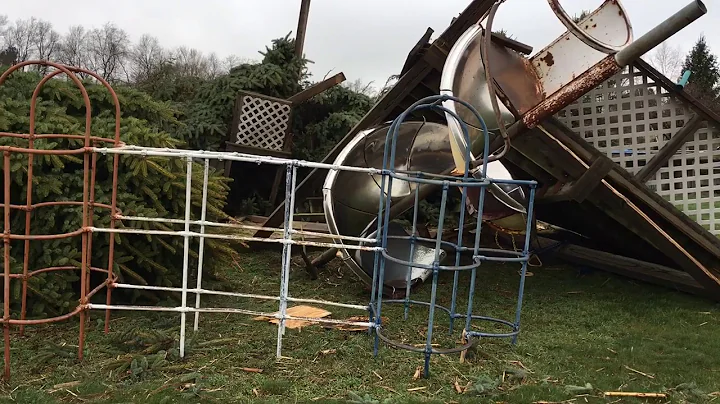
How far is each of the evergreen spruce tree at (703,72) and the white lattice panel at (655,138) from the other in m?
22.7

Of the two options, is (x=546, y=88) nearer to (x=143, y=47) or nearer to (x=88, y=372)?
(x=88, y=372)

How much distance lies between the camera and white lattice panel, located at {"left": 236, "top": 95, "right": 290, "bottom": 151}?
9359 mm

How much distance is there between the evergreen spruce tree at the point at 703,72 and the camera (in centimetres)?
2720

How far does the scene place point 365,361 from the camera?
3893mm

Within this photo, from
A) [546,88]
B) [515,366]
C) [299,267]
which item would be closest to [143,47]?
[299,267]

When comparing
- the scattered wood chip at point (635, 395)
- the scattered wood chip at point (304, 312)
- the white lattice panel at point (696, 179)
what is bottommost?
the scattered wood chip at point (304, 312)

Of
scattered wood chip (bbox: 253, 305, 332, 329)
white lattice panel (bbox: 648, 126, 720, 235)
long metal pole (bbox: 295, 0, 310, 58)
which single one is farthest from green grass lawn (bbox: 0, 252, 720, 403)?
long metal pole (bbox: 295, 0, 310, 58)

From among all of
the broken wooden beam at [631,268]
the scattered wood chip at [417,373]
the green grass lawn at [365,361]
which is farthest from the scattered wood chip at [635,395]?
the broken wooden beam at [631,268]

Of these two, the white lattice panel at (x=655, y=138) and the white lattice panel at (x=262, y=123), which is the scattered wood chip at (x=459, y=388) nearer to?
the white lattice panel at (x=655, y=138)

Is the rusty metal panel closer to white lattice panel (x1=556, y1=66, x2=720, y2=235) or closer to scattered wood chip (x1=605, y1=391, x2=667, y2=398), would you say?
white lattice panel (x1=556, y1=66, x2=720, y2=235)

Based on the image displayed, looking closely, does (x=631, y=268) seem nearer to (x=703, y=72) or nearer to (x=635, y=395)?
(x=635, y=395)

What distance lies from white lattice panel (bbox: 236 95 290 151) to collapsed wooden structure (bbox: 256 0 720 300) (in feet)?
11.8

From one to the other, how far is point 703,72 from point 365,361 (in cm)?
3383

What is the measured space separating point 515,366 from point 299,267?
11.3 feet
